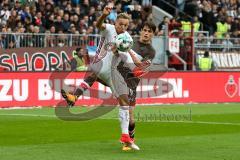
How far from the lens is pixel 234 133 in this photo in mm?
17078

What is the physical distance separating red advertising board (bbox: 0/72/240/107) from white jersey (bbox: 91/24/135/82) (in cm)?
1220

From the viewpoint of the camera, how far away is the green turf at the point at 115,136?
1269 centimetres

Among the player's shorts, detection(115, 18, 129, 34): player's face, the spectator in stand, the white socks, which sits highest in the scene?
the spectator in stand

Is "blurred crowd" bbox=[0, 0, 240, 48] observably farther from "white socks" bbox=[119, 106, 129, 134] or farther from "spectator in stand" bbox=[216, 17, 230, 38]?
"white socks" bbox=[119, 106, 129, 134]

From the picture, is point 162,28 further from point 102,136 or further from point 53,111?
point 102,136

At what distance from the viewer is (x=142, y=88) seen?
29609 millimetres

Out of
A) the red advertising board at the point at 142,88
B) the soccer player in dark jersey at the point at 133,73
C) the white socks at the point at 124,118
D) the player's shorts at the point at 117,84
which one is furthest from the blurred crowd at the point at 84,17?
the white socks at the point at 124,118

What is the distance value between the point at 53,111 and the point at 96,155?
1213 cm

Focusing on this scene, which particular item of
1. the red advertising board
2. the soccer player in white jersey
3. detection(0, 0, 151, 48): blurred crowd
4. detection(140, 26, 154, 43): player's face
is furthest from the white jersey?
detection(0, 0, 151, 48): blurred crowd

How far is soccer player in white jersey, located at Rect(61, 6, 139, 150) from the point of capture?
44.4 ft

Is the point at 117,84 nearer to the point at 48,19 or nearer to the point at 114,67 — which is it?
the point at 114,67

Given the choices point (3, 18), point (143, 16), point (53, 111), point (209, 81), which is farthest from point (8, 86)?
point (143, 16)

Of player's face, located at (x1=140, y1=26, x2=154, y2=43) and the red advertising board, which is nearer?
player's face, located at (x1=140, y1=26, x2=154, y2=43)

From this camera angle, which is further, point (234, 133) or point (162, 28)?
point (162, 28)
